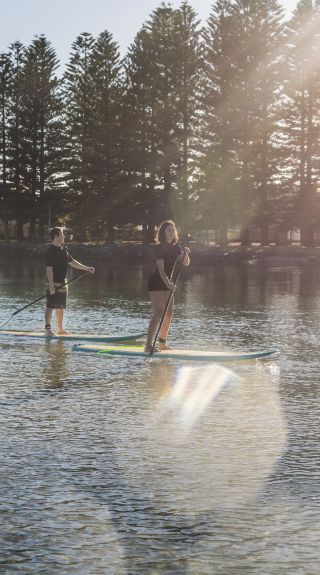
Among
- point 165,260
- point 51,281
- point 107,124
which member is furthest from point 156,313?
point 107,124

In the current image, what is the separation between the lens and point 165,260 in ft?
43.8

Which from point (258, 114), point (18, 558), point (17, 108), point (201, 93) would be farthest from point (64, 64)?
point (18, 558)

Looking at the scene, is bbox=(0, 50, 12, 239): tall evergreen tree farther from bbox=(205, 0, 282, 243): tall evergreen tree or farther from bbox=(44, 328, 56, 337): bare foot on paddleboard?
bbox=(44, 328, 56, 337): bare foot on paddleboard

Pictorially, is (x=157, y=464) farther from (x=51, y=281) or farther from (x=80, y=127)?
(x=80, y=127)

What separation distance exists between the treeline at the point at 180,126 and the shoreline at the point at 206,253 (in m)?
3.51

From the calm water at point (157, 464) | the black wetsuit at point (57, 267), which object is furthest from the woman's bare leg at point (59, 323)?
the calm water at point (157, 464)

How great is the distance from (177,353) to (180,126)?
6105 centimetres

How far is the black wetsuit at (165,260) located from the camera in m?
13.3

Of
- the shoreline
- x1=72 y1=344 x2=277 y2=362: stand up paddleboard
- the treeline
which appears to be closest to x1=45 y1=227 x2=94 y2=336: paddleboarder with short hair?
x1=72 y1=344 x2=277 y2=362: stand up paddleboard

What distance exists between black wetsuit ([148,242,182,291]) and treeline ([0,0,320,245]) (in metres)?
53.7

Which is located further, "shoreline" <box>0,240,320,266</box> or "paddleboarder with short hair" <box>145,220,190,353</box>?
"shoreline" <box>0,240,320,266</box>

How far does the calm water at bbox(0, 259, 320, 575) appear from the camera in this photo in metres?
5.24

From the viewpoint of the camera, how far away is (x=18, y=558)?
5.14m

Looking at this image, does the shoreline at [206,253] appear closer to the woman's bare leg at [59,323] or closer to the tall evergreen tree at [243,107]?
the tall evergreen tree at [243,107]
